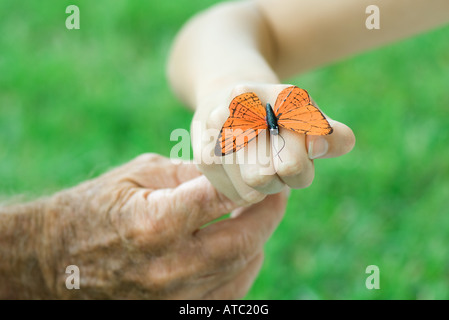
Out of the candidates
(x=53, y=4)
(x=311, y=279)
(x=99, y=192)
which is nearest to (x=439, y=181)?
(x=311, y=279)

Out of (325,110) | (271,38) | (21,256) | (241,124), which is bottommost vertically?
(21,256)

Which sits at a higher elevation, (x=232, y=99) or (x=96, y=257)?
(x=232, y=99)

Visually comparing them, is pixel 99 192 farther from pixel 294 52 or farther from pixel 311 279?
pixel 311 279

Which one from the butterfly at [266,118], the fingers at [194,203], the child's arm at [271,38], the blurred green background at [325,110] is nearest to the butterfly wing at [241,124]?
the butterfly at [266,118]

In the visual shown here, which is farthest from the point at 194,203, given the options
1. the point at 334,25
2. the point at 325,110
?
the point at 325,110

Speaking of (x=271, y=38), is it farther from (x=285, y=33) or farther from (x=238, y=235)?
(x=238, y=235)

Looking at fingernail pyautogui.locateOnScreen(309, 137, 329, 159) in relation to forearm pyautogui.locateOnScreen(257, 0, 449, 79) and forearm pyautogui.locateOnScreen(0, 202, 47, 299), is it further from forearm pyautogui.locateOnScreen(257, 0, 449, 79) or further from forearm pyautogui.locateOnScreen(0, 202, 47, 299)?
forearm pyautogui.locateOnScreen(0, 202, 47, 299)

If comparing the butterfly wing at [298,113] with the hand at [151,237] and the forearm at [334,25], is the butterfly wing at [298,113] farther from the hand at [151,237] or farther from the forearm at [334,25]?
the forearm at [334,25]
